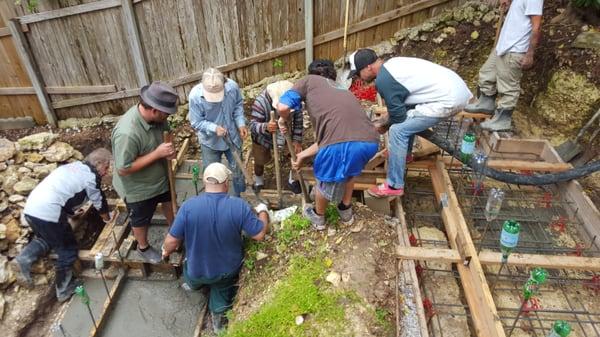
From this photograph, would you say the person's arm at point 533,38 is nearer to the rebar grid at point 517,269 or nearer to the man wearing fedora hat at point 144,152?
the rebar grid at point 517,269

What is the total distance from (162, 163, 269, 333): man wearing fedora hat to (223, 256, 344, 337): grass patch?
0.52m

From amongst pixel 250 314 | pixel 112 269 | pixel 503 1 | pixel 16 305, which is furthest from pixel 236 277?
pixel 503 1

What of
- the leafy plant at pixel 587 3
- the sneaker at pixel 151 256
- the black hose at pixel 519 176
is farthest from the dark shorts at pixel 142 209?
the leafy plant at pixel 587 3

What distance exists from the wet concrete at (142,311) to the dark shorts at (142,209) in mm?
874

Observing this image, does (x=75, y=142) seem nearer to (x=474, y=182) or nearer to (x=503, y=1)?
(x=474, y=182)

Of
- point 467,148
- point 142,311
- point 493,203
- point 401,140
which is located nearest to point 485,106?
point 467,148

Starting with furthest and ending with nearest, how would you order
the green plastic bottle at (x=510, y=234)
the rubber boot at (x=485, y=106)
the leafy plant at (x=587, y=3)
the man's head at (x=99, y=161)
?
the leafy plant at (x=587, y=3) < the rubber boot at (x=485, y=106) < the man's head at (x=99, y=161) < the green plastic bottle at (x=510, y=234)

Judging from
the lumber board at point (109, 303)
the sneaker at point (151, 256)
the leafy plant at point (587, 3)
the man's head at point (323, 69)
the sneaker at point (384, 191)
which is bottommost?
the lumber board at point (109, 303)

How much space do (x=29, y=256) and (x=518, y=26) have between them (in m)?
6.27

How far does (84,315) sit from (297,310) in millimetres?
2669

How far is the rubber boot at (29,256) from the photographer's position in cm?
447

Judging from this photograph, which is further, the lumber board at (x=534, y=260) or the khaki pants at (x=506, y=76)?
the khaki pants at (x=506, y=76)

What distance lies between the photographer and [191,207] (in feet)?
11.0

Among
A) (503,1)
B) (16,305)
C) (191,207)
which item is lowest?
(16,305)
